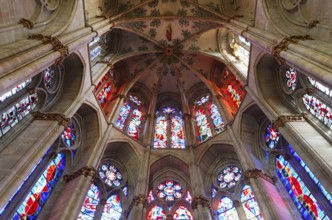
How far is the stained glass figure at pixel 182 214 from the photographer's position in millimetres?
11641

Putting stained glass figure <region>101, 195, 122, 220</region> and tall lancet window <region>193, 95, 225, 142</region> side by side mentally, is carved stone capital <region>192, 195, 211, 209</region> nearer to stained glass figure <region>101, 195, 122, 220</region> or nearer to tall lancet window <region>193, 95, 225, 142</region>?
stained glass figure <region>101, 195, 122, 220</region>

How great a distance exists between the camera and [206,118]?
16.0m

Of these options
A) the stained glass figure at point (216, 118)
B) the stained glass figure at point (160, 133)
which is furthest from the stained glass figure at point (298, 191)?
the stained glass figure at point (160, 133)

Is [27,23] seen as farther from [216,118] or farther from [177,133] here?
[216,118]

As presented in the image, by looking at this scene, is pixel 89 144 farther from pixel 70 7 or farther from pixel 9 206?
pixel 70 7

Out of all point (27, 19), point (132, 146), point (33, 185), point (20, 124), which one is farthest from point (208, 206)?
point (27, 19)

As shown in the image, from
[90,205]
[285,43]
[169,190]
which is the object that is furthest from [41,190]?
[285,43]

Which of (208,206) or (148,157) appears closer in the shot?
(208,206)

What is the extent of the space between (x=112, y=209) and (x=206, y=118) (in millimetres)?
7116

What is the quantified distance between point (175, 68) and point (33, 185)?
1142 centimetres

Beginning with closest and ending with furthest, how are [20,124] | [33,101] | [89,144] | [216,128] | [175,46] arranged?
[20,124] → [33,101] → [89,144] → [216,128] → [175,46]

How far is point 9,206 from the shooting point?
786cm

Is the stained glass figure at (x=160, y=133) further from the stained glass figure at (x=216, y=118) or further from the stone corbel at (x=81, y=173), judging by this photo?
the stone corbel at (x=81, y=173)

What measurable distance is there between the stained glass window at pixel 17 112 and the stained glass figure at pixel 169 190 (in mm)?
6421
